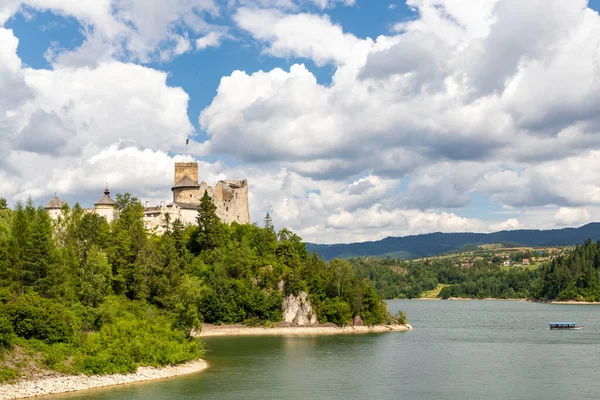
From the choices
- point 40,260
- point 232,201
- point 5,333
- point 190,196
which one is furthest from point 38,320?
point 232,201

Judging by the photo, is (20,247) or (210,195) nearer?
(20,247)

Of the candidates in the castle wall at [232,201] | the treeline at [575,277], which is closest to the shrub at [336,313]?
the castle wall at [232,201]

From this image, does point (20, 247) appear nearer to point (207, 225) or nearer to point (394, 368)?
point (394, 368)

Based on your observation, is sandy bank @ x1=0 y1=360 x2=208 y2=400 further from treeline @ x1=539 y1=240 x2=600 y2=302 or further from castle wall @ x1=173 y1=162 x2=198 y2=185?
treeline @ x1=539 y1=240 x2=600 y2=302

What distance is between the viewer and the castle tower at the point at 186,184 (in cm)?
9600

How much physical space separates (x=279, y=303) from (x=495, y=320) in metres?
45.8

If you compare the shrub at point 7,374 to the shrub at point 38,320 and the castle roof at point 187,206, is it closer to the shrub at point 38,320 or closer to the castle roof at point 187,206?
the shrub at point 38,320

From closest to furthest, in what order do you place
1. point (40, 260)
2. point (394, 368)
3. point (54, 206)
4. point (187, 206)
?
1. point (40, 260)
2. point (394, 368)
3. point (54, 206)
4. point (187, 206)

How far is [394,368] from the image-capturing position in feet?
190

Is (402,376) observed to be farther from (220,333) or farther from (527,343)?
(220,333)

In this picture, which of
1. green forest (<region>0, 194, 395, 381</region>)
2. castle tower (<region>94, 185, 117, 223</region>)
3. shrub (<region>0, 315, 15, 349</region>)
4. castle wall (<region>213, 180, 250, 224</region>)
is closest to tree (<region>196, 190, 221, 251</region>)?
green forest (<region>0, 194, 395, 381</region>)

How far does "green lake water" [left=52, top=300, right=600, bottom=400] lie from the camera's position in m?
46.3

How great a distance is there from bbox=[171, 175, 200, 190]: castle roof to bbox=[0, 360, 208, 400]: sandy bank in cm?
4391

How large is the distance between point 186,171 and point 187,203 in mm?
5737
